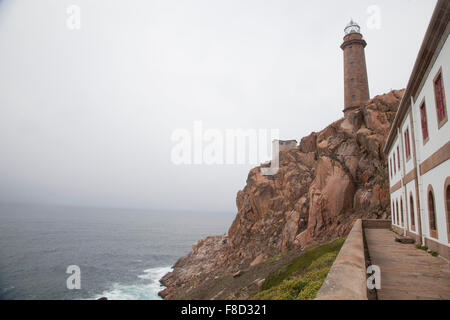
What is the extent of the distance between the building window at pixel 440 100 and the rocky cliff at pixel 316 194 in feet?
54.9

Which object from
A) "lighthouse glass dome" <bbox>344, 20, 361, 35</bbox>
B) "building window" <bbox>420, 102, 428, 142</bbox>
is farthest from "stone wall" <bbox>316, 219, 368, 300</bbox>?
"lighthouse glass dome" <bbox>344, 20, 361, 35</bbox>

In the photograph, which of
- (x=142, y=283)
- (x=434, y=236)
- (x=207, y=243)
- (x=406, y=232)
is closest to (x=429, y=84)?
(x=434, y=236)

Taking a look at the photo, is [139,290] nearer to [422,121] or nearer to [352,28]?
[422,121]

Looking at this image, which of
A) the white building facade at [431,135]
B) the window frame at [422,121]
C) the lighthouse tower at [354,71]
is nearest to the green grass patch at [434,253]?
the white building facade at [431,135]

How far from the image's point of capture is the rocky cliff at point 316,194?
2612 cm

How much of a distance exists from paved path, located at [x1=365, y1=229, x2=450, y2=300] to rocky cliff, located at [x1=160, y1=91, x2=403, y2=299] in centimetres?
1369

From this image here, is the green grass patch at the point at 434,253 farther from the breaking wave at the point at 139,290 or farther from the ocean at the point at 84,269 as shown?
the ocean at the point at 84,269

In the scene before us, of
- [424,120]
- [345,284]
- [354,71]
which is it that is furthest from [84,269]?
[345,284]

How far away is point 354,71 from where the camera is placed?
35688mm

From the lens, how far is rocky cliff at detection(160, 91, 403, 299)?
26125mm

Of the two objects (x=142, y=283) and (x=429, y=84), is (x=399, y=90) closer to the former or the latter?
(x=429, y=84)

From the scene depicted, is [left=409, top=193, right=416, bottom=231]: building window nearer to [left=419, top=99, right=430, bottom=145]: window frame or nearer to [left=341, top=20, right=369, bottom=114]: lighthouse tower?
[left=419, top=99, right=430, bottom=145]: window frame

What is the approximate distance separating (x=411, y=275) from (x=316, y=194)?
818 inches
